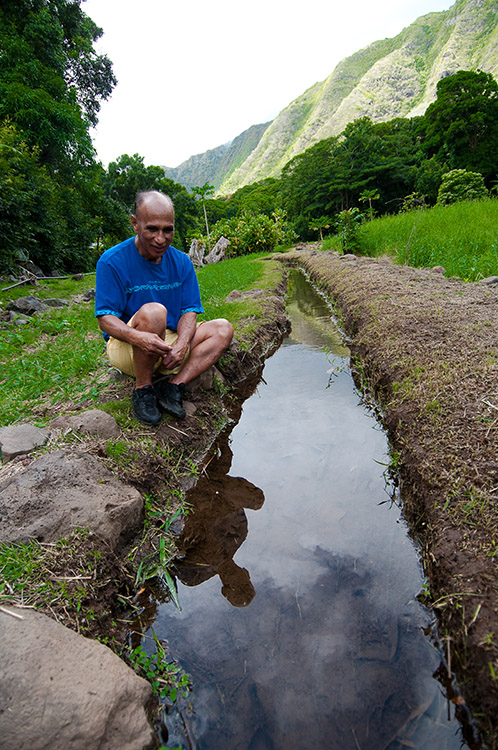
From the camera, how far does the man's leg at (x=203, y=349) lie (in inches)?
110

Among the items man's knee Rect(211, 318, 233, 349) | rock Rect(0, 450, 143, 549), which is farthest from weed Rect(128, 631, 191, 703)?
man's knee Rect(211, 318, 233, 349)

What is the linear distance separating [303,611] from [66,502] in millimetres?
1185

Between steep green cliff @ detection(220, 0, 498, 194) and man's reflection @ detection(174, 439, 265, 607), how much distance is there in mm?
80824

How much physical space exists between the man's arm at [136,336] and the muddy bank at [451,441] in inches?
65.3

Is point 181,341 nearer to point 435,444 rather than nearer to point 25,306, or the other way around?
point 435,444

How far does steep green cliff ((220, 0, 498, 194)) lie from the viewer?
3086 inches

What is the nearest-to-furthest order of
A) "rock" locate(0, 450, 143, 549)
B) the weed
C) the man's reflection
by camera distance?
the weed < "rock" locate(0, 450, 143, 549) < the man's reflection

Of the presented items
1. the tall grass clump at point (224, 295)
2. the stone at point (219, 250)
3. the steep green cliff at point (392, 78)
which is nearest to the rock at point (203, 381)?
the tall grass clump at point (224, 295)

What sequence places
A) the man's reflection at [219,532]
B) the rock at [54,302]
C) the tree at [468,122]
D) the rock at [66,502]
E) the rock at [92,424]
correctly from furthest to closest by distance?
the tree at [468,122]
the rock at [54,302]
the rock at [92,424]
the man's reflection at [219,532]
the rock at [66,502]

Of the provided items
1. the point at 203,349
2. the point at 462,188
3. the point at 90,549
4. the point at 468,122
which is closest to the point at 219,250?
the point at 462,188

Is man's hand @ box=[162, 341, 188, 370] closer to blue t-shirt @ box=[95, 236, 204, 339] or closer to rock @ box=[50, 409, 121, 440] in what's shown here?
blue t-shirt @ box=[95, 236, 204, 339]

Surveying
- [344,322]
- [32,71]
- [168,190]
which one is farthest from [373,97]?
[344,322]

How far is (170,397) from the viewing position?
8.94ft

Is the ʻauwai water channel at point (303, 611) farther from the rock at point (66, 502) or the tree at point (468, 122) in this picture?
the tree at point (468, 122)
